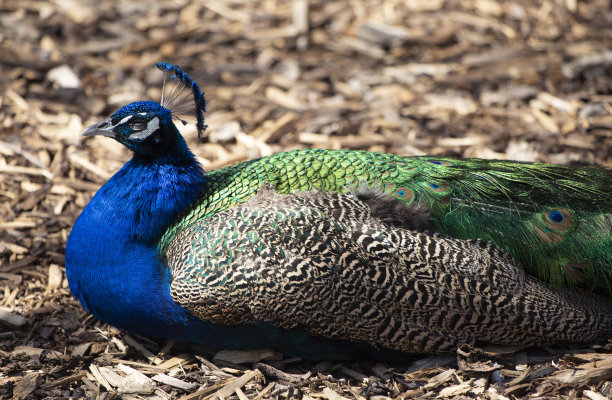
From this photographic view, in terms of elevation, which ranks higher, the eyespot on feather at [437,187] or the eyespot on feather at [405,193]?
the eyespot on feather at [437,187]

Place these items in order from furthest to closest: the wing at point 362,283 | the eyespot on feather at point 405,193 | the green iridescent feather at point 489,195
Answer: the eyespot on feather at point 405,193 < the green iridescent feather at point 489,195 < the wing at point 362,283

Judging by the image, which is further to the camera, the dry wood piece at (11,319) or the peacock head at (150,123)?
the dry wood piece at (11,319)

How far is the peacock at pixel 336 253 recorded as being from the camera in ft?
11.6

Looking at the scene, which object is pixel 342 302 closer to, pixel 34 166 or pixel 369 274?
pixel 369 274

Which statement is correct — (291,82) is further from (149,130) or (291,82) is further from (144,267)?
(144,267)

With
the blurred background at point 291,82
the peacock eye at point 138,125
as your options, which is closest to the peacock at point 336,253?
the peacock eye at point 138,125

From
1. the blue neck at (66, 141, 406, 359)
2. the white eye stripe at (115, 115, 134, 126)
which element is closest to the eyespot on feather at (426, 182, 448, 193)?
the blue neck at (66, 141, 406, 359)

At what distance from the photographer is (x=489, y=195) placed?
377 centimetres

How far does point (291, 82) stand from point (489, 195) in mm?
3077

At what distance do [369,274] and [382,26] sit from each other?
158 inches

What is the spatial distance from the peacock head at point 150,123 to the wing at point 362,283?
0.54 m

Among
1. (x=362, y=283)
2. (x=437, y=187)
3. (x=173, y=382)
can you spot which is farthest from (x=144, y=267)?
(x=437, y=187)

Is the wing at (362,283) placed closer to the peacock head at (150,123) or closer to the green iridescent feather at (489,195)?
the green iridescent feather at (489,195)

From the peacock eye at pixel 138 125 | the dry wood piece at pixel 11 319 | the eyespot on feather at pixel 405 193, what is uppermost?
the peacock eye at pixel 138 125
